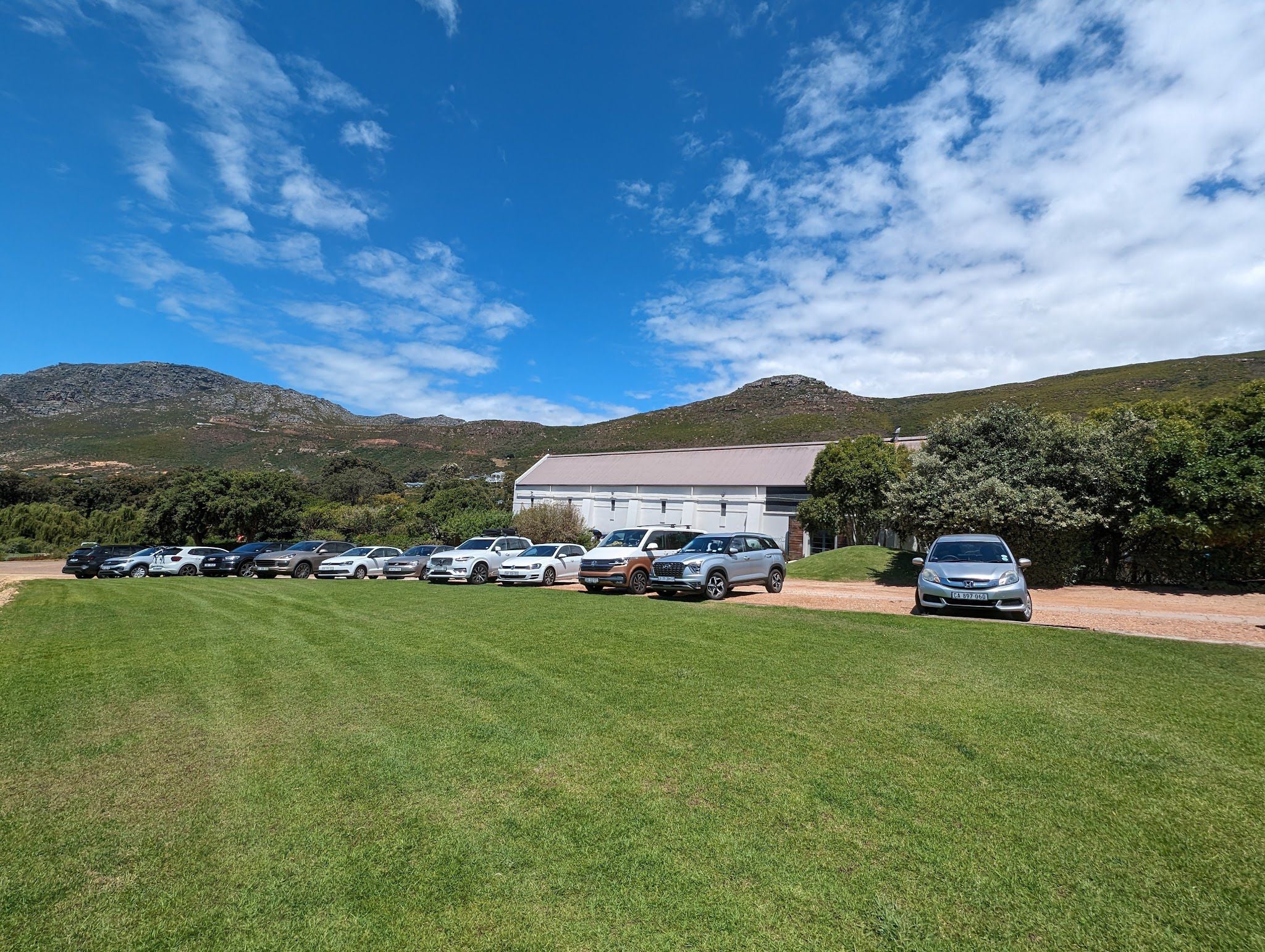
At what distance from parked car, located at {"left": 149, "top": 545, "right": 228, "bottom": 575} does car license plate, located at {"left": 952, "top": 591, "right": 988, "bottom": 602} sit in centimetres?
2922

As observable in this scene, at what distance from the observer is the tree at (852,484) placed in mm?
25969

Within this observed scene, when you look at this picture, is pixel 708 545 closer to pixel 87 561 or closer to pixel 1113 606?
pixel 1113 606

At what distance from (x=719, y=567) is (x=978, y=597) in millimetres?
5397

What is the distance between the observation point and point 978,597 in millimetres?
10906

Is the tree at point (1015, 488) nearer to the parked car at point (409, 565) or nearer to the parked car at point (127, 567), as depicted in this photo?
the parked car at point (409, 565)

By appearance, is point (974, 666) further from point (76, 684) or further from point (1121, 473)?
point (1121, 473)

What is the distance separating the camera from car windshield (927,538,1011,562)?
38.9 feet

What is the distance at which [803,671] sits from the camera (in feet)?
21.7

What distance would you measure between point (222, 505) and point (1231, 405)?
166 ft

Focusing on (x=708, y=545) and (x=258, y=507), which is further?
(x=258, y=507)

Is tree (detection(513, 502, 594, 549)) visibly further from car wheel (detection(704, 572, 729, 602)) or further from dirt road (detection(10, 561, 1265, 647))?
car wheel (detection(704, 572, 729, 602))

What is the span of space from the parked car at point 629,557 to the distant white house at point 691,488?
13287 millimetres

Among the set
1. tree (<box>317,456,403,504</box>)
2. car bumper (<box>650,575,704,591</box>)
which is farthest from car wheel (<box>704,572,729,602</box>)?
tree (<box>317,456,403,504</box>)

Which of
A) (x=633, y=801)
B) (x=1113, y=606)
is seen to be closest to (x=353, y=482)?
(x=1113, y=606)
